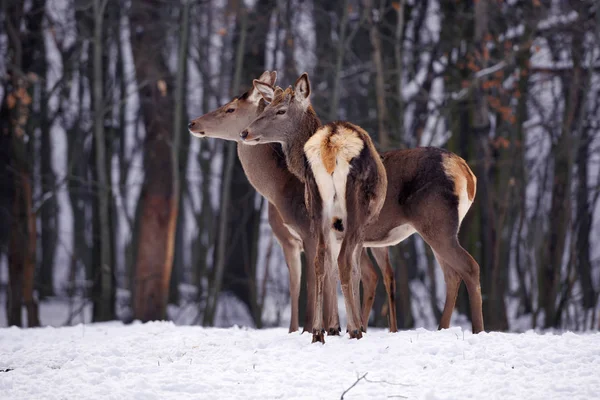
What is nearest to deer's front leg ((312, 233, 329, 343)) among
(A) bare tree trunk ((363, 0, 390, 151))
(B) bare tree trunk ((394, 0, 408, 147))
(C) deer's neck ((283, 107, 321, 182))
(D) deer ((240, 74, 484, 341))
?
(D) deer ((240, 74, 484, 341))

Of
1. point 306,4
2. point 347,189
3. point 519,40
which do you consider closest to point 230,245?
point 306,4

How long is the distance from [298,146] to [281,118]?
Answer: 298mm

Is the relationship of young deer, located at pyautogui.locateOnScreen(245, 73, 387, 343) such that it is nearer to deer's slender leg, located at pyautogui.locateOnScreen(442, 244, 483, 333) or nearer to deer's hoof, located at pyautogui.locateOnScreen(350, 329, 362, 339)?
deer's hoof, located at pyautogui.locateOnScreen(350, 329, 362, 339)

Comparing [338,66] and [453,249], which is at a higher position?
[338,66]

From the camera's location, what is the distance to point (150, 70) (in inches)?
571

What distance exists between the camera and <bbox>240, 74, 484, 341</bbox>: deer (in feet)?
23.0

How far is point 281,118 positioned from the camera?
23.0ft

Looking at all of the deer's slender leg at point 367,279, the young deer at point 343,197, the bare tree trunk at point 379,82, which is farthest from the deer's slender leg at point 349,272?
the bare tree trunk at point 379,82

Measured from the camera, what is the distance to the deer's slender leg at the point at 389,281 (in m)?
7.62

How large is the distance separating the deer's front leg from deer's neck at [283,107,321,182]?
1103 millimetres

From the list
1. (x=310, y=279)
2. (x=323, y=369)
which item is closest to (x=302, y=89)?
(x=310, y=279)

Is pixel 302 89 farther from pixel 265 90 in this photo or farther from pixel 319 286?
pixel 319 286

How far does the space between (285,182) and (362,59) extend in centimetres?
1005

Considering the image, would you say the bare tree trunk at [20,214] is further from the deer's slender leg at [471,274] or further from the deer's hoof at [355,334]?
the deer's hoof at [355,334]
